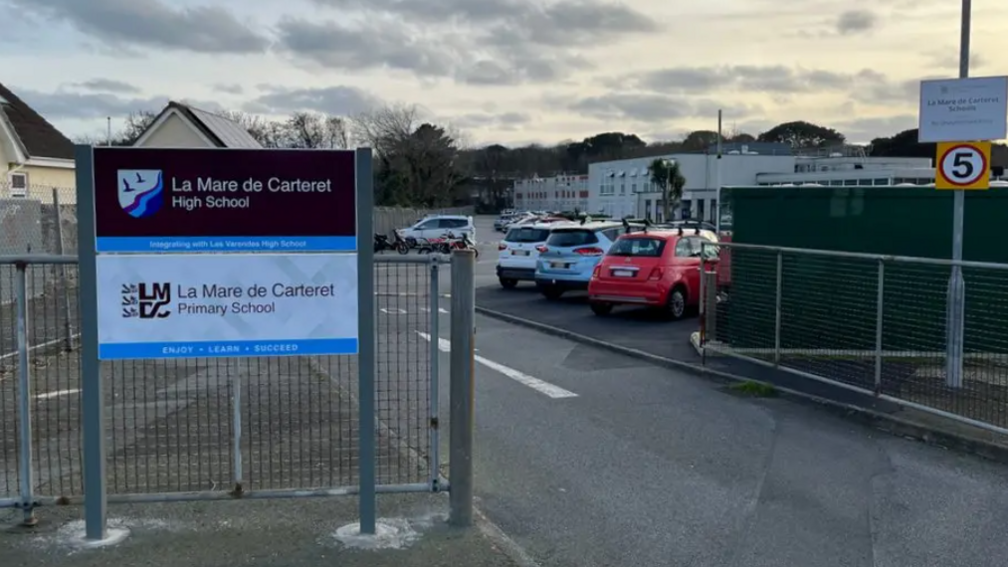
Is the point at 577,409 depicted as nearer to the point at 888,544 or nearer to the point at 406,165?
the point at 888,544

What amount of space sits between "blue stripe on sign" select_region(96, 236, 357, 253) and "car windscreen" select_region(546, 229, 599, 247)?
15.7 meters

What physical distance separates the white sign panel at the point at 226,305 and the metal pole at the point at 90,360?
53 millimetres

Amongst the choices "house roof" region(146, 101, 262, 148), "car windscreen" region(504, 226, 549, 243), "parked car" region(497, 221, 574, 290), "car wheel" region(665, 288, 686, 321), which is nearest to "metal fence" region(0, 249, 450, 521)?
"car wheel" region(665, 288, 686, 321)

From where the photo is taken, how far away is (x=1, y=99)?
31.0 meters

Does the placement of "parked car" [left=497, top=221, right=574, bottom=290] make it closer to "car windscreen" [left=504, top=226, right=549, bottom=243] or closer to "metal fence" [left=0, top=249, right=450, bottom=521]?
"car windscreen" [left=504, top=226, right=549, bottom=243]

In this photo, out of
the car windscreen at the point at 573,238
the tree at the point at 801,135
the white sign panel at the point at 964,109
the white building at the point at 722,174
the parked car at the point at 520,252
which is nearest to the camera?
the white sign panel at the point at 964,109

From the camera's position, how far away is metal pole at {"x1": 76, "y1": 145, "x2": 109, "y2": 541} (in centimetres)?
482

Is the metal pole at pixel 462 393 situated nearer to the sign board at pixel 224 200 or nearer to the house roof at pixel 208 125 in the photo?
the sign board at pixel 224 200

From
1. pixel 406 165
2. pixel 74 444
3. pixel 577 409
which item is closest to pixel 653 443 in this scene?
pixel 577 409

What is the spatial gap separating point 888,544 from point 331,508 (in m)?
3.32

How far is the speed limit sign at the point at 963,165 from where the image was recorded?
30.4 feet

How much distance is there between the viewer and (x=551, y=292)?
20.8 metres

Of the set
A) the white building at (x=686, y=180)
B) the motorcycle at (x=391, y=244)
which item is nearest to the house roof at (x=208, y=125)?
the motorcycle at (x=391, y=244)

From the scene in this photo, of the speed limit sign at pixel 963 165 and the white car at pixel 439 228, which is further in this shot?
the white car at pixel 439 228
